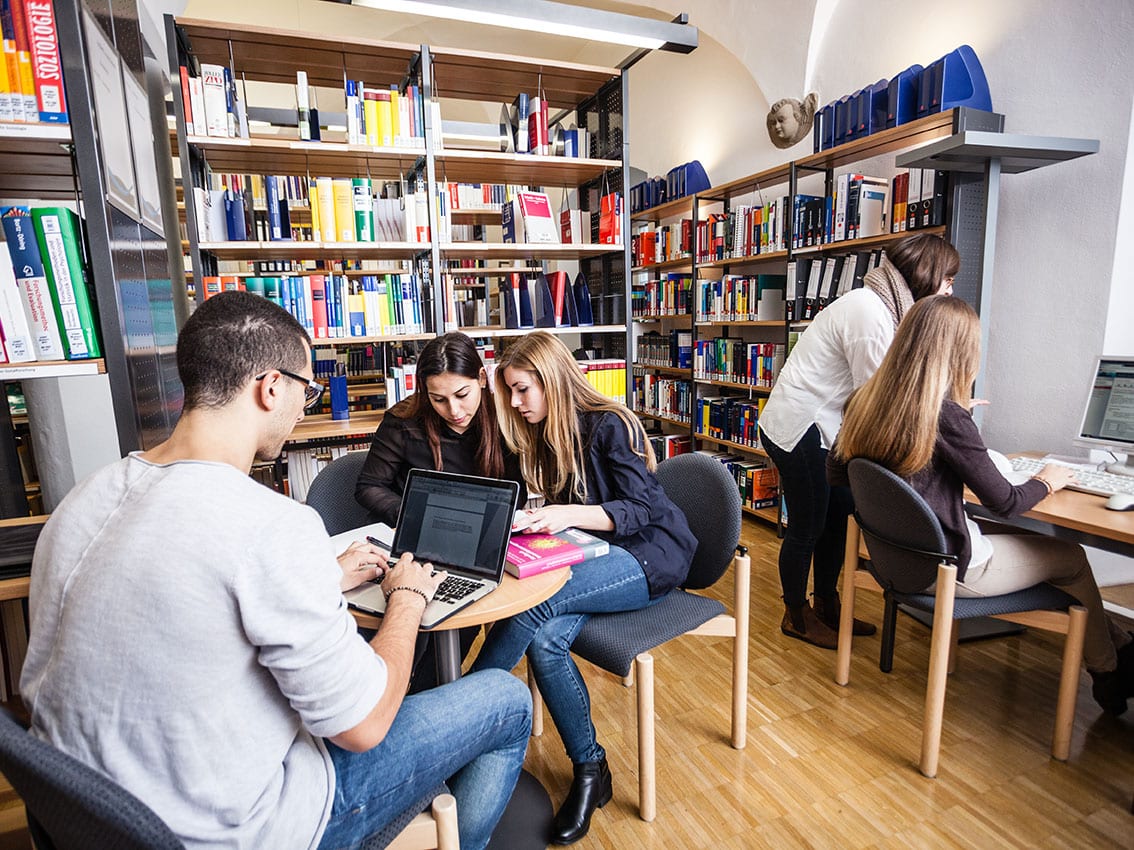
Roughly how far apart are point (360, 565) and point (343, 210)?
211cm

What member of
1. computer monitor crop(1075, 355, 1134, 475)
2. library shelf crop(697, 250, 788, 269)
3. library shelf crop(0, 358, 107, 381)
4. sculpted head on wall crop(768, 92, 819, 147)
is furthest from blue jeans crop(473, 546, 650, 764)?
sculpted head on wall crop(768, 92, 819, 147)

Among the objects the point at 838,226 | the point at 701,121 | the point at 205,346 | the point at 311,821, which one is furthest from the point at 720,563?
the point at 701,121

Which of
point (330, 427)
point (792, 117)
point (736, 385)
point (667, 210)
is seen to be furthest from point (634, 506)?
point (667, 210)

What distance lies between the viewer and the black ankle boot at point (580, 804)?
5.31 ft

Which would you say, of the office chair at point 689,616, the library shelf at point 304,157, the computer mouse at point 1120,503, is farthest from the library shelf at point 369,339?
the computer mouse at point 1120,503

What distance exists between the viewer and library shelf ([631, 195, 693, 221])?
15.5 ft

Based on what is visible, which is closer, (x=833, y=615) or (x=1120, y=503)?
(x=1120, y=503)

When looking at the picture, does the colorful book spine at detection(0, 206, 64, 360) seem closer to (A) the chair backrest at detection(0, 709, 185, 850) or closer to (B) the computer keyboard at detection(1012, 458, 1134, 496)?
(A) the chair backrest at detection(0, 709, 185, 850)

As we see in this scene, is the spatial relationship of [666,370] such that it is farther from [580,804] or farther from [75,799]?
[75,799]

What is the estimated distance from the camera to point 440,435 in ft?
6.84

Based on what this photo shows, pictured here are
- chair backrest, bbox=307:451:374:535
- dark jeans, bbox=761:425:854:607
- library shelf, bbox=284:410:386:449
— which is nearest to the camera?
chair backrest, bbox=307:451:374:535

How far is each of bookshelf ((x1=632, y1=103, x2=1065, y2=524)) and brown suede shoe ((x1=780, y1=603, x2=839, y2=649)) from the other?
1.22 m

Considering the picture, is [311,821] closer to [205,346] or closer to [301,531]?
[301,531]

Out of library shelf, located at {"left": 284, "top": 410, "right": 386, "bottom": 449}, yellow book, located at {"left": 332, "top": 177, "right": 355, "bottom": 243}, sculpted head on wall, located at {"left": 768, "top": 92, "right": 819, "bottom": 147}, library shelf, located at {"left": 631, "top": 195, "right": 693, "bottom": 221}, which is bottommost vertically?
library shelf, located at {"left": 284, "top": 410, "right": 386, "bottom": 449}
